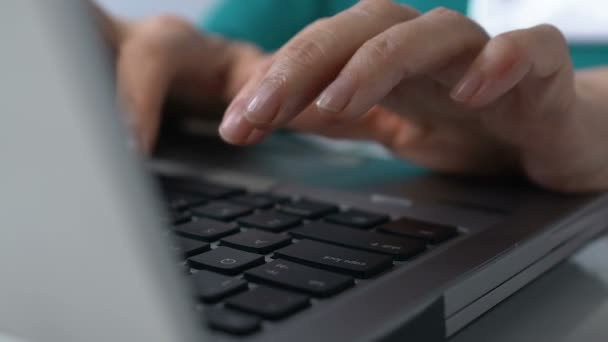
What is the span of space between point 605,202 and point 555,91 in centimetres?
8

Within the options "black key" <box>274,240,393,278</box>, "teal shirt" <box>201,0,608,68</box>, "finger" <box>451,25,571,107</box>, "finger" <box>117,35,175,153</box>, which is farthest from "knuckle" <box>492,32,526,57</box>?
"teal shirt" <box>201,0,608,68</box>

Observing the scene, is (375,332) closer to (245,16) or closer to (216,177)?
(216,177)

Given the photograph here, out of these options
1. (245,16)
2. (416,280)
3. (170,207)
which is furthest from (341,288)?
(245,16)

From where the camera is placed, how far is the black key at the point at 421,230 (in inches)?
11.9

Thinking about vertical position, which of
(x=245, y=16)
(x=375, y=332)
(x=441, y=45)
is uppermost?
(x=245, y=16)

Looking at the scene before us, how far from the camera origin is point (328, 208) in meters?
0.35

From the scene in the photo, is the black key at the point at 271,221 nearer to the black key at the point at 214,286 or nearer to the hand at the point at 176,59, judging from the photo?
the black key at the point at 214,286

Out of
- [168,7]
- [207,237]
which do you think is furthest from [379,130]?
[168,7]

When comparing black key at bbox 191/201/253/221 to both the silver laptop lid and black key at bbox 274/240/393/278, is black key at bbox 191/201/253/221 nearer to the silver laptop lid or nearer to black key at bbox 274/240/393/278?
black key at bbox 274/240/393/278

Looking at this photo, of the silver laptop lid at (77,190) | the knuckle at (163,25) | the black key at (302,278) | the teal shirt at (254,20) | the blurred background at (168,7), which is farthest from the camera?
the blurred background at (168,7)

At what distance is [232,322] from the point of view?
0.21 metres

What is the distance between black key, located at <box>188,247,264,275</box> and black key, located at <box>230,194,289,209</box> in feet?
0.28

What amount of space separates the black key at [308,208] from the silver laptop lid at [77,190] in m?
0.19

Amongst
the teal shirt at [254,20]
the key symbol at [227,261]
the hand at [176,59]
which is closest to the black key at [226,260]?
the key symbol at [227,261]
